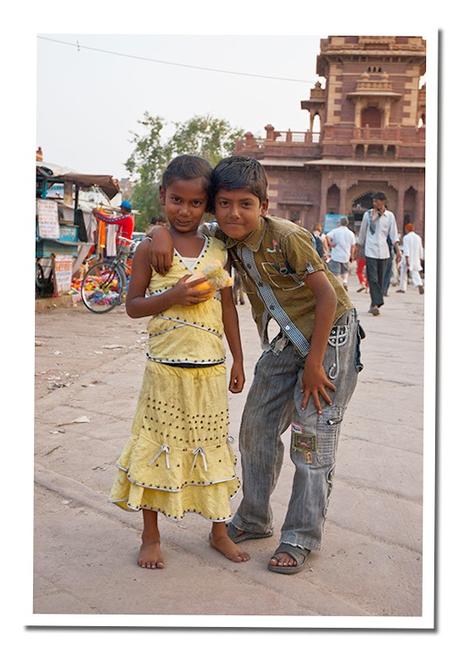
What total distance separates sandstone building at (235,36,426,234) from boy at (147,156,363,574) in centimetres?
2885

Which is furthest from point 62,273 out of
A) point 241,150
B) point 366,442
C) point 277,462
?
point 241,150

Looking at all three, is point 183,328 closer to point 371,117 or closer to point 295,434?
point 295,434

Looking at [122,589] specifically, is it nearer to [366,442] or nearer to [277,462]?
[277,462]

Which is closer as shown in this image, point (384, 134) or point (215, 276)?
point (215, 276)

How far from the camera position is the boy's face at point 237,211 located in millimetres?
2100

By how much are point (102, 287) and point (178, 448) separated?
Result: 712cm

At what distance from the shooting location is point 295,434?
2.26 meters

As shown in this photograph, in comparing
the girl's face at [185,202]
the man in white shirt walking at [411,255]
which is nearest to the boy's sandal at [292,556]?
the girl's face at [185,202]

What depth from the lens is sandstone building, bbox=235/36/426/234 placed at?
30.2 meters

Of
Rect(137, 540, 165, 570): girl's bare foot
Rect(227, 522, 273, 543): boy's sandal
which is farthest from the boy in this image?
Rect(137, 540, 165, 570): girl's bare foot

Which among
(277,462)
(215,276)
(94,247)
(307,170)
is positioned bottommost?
(277,462)

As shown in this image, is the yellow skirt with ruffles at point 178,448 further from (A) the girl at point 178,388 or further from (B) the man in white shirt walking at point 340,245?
(B) the man in white shirt walking at point 340,245

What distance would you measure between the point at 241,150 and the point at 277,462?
30083 millimetres

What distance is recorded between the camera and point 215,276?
2.12 meters
